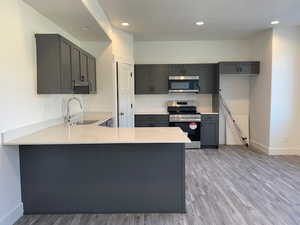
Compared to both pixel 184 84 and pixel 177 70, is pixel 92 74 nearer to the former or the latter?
pixel 177 70

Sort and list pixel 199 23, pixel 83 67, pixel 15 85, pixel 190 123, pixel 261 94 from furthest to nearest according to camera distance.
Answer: pixel 190 123 < pixel 261 94 < pixel 199 23 < pixel 83 67 < pixel 15 85

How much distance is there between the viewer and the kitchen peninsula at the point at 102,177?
2727 millimetres

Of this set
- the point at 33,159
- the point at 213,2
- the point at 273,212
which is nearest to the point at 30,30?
the point at 33,159

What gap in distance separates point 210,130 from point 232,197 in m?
2.89

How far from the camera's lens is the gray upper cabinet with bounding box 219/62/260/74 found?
5.78 meters

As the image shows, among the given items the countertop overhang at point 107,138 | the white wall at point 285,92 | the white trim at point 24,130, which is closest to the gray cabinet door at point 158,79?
the white wall at point 285,92

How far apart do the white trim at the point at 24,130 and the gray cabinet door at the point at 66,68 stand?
544 mm

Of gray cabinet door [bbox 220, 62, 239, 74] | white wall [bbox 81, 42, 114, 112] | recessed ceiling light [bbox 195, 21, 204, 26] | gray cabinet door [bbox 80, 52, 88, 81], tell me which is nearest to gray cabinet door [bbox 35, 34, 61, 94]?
gray cabinet door [bbox 80, 52, 88, 81]

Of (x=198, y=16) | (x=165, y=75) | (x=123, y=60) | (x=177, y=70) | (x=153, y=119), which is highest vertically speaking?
(x=198, y=16)

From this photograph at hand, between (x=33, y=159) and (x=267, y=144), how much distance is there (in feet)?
16.1

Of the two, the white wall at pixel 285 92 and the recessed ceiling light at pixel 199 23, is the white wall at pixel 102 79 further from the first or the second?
the white wall at pixel 285 92

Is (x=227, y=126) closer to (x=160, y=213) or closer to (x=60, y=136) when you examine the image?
(x=160, y=213)

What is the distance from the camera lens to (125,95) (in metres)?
5.54

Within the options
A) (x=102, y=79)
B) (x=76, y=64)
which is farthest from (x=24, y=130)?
(x=102, y=79)
